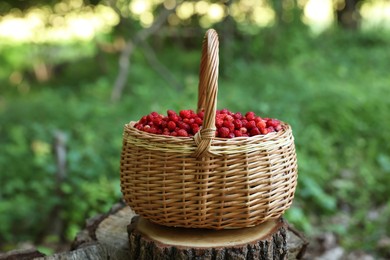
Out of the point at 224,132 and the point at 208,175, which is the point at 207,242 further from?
the point at 224,132

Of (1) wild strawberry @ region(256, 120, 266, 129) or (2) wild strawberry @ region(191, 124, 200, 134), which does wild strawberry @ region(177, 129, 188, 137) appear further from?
(1) wild strawberry @ region(256, 120, 266, 129)

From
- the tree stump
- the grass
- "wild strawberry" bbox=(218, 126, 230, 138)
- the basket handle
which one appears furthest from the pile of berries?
the grass

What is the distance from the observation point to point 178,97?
728cm

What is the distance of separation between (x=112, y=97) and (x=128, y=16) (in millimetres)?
1891

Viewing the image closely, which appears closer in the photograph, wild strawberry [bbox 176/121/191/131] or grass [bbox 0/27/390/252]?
wild strawberry [bbox 176/121/191/131]

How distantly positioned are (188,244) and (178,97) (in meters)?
5.16

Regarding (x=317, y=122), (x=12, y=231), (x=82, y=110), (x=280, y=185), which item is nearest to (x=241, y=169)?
(x=280, y=185)

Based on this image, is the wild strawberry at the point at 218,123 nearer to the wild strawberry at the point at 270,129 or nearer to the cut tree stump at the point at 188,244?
the wild strawberry at the point at 270,129

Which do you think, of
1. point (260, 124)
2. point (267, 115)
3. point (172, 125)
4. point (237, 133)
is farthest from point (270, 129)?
point (267, 115)

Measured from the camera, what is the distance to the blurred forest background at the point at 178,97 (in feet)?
15.4

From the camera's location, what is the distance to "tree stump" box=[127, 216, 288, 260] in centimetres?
217

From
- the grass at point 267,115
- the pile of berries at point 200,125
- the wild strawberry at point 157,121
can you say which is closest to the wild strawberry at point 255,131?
the pile of berries at point 200,125

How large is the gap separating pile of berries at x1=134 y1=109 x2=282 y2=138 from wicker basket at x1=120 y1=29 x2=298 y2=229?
70 mm

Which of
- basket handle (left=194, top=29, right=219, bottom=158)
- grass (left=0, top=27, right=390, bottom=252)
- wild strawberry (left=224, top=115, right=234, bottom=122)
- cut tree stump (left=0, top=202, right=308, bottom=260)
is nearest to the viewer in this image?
basket handle (left=194, top=29, right=219, bottom=158)
